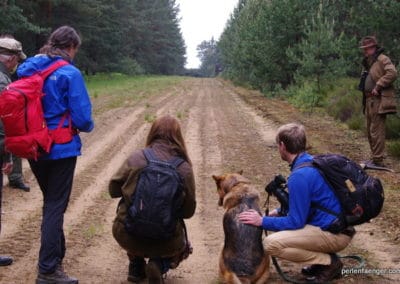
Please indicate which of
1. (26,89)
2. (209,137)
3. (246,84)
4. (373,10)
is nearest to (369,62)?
(373,10)

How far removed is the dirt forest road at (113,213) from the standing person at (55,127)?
1.53 feet

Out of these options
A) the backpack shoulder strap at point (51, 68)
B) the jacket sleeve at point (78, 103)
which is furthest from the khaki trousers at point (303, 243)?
the backpack shoulder strap at point (51, 68)

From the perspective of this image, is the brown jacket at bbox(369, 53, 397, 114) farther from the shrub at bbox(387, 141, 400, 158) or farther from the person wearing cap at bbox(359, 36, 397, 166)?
the shrub at bbox(387, 141, 400, 158)

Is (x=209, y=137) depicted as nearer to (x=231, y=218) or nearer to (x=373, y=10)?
(x=373, y=10)

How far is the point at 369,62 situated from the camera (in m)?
9.32

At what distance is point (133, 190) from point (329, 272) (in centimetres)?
187

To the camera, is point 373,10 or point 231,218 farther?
point 373,10

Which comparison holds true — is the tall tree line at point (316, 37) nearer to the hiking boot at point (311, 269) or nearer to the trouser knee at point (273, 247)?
the hiking boot at point (311, 269)

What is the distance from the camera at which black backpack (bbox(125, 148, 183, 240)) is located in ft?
13.8

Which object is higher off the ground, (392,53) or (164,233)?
(392,53)

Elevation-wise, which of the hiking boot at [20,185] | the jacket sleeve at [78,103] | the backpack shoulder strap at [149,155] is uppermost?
the jacket sleeve at [78,103]

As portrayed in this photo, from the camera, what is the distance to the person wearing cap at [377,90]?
29.5ft

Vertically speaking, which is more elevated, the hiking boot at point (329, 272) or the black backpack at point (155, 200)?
the black backpack at point (155, 200)

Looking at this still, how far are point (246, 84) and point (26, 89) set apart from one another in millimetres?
34365
